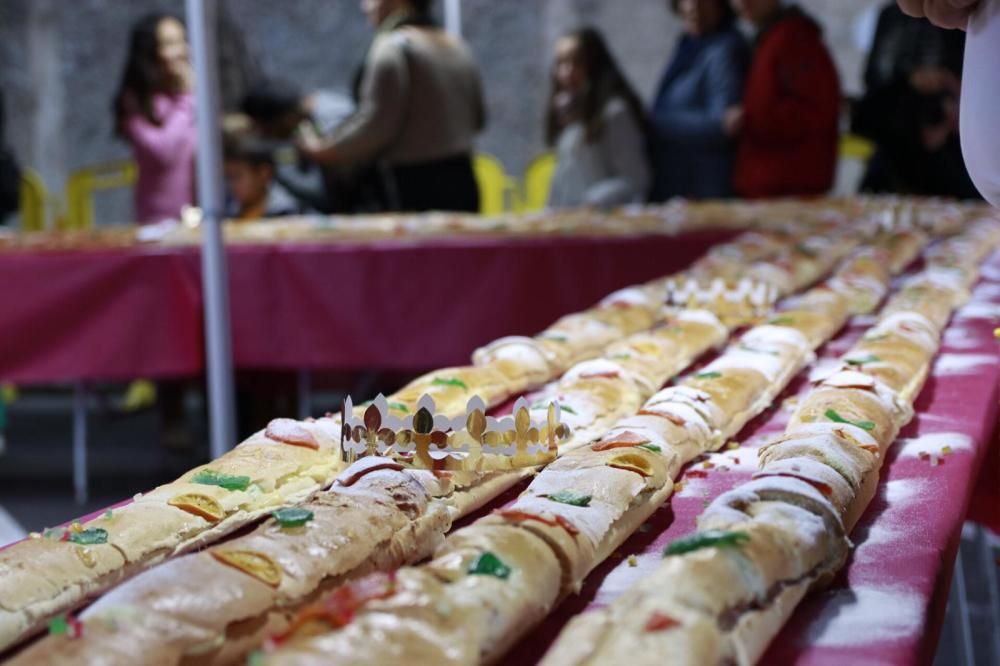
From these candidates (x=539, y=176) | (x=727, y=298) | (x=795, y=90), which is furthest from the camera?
(x=539, y=176)

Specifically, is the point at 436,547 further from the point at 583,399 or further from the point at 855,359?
the point at 855,359

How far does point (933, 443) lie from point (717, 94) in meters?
3.97

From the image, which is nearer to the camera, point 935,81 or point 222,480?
point 222,480

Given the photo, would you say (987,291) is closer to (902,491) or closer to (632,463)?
(902,491)

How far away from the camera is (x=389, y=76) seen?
519 centimetres

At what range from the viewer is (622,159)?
5.84 metres

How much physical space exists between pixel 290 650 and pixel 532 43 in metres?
8.38

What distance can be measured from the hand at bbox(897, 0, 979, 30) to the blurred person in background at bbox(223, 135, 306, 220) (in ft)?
14.1

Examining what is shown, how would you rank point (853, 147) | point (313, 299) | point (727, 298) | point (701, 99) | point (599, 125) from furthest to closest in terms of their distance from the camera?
point (853, 147) < point (599, 125) < point (701, 99) < point (313, 299) < point (727, 298)

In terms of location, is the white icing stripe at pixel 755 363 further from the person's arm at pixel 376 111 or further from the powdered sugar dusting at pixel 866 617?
the person's arm at pixel 376 111

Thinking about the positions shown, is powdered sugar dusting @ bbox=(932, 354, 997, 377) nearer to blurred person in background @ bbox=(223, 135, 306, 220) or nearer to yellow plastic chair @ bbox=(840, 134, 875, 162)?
blurred person in background @ bbox=(223, 135, 306, 220)

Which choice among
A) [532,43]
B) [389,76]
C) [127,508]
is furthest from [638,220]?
[532,43]

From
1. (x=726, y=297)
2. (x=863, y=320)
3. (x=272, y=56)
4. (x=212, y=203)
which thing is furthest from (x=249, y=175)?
(x=272, y=56)

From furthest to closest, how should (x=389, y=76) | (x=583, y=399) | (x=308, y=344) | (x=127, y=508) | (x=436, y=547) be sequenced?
(x=389, y=76)
(x=308, y=344)
(x=583, y=399)
(x=127, y=508)
(x=436, y=547)
